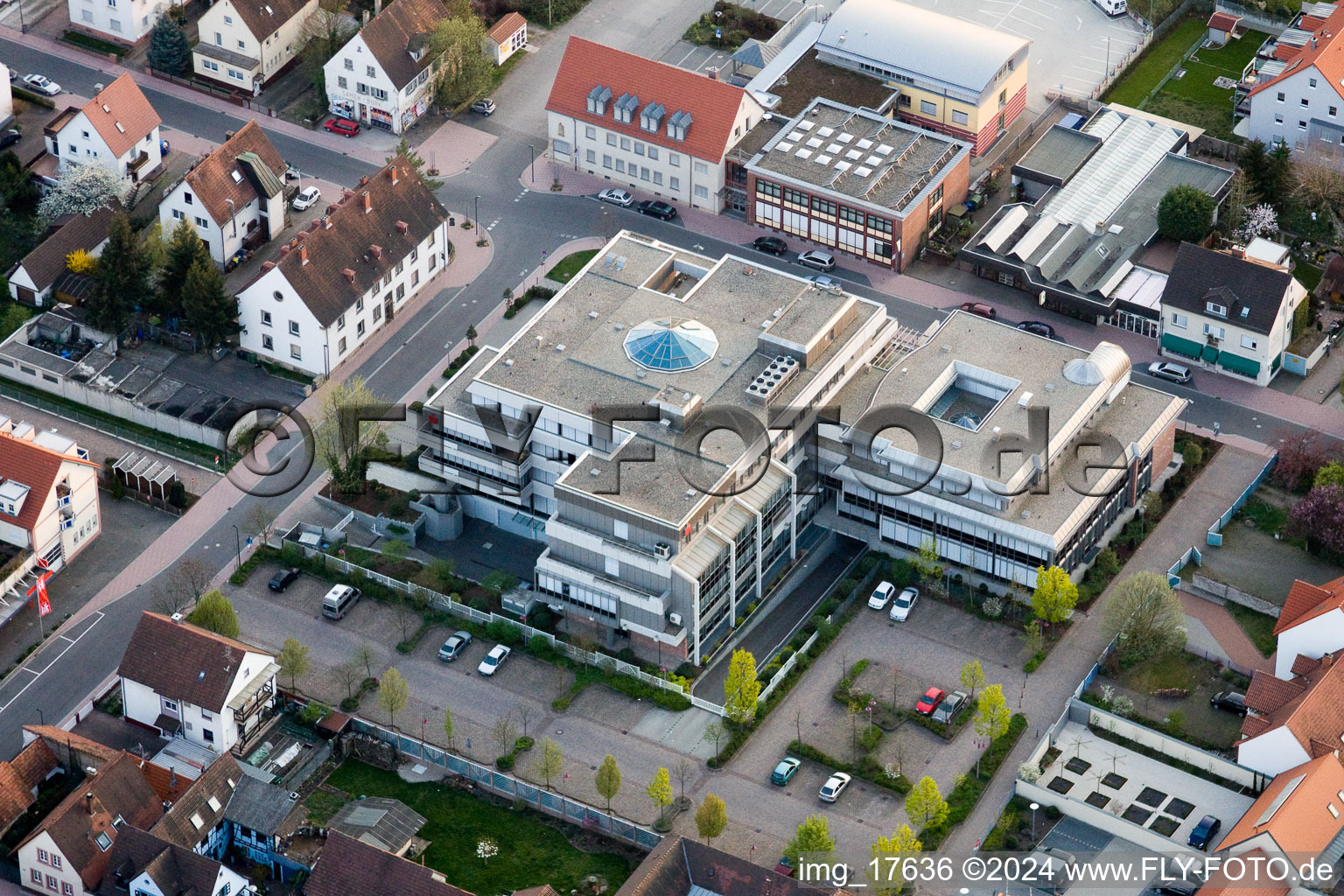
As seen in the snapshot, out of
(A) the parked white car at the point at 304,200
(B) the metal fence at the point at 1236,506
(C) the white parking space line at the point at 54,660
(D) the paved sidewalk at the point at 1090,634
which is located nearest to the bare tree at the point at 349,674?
(C) the white parking space line at the point at 54,660

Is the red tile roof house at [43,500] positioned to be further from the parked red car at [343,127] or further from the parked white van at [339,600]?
the parked red car at [343,127]

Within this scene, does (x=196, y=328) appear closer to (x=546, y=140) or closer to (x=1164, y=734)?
(x=546, y=140)

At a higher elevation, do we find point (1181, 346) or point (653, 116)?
point (653, 116)

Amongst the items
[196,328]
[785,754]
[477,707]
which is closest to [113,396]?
[196,328]

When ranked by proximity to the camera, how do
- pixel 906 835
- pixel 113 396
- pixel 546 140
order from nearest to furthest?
pixel 906 835 → pixel 113 396 → pixel 546 140

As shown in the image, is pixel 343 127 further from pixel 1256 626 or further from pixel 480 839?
pixel 1256 626

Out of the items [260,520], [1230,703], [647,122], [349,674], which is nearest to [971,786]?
[1230,703]

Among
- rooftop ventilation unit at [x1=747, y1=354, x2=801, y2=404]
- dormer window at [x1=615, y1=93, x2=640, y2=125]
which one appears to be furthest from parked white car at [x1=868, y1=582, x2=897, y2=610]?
dormer window at [x1=615, y1=93, x2=640, y2=125]

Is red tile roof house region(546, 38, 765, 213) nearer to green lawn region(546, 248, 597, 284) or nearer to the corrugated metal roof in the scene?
Result: green lawn region(546, 248, 597, 284)
